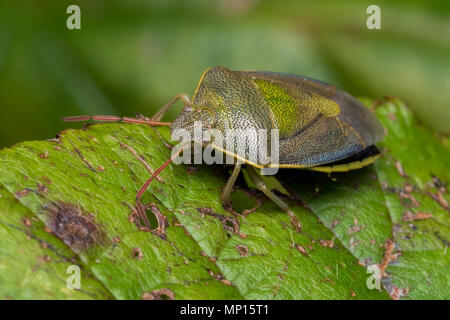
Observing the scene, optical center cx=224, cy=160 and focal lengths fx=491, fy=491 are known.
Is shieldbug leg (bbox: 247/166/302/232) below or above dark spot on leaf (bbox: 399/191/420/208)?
above

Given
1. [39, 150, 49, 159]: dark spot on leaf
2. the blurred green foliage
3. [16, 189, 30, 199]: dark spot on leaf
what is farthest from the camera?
the blurred green foliage

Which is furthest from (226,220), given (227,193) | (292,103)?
Answer: (292,103)

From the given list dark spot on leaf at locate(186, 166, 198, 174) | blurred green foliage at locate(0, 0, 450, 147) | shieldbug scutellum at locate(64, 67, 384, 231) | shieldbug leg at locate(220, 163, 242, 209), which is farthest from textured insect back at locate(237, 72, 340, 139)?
blurred green foliage at locate(0, 0, 450, 147)

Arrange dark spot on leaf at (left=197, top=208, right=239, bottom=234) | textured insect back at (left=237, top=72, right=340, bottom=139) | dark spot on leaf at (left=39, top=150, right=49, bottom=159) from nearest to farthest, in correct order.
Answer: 1. dark spot on leaf at (left=39, top=150, right=49, bottom=159)
2. dark spot on leaf at (left=197, top=208, right=239, bottom=234)
3. textured insect back at (left=237, top=72, right=340, bottom=139)

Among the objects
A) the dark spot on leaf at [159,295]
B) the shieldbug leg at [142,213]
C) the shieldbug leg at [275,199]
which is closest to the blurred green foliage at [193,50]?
the shieldbug leg at [275,199]

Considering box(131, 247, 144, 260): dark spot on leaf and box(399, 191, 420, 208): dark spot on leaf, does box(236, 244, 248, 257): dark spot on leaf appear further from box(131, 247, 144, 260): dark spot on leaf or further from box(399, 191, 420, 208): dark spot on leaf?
box(399, 191, 420, 208): dark spot on leaf

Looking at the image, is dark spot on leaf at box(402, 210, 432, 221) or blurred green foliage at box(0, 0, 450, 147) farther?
blurred green foliage at box(0, 0, 450, 147)

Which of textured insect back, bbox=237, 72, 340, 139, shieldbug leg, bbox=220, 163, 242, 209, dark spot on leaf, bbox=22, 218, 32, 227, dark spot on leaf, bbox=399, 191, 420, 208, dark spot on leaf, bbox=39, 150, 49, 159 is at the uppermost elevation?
textured insect back, bbox=237, 72, 340, 139
